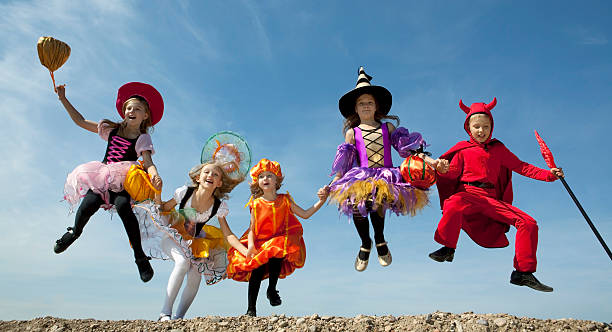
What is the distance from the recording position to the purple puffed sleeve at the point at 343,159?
6.28m

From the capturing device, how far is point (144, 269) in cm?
566

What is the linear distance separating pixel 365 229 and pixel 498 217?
5.06ft

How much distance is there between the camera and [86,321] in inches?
225

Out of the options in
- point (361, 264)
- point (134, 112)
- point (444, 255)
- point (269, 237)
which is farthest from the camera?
point (134, 112)

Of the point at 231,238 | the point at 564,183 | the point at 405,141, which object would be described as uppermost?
the point at 405,141

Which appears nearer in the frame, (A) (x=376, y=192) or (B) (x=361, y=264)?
Result: (A) (x=376, y=192)

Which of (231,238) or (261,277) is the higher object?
(231,238)

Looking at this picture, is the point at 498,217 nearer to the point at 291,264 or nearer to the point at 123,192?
the point at 291,264

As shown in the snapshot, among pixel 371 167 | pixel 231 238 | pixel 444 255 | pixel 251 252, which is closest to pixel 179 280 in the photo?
pixel 231 238

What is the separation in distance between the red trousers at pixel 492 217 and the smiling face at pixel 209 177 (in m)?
2.70

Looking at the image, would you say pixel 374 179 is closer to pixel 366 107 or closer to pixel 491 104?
pixel 366 107

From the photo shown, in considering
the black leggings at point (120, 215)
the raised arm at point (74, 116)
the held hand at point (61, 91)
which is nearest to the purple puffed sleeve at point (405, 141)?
the black leggings at point (120, 215)

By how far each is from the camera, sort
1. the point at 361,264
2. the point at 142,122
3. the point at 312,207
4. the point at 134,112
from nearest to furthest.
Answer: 1. the point at 361,264
2. the point at 312,207
3. the point at 134,112
4. the point at 142,122

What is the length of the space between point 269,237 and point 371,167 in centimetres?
151
